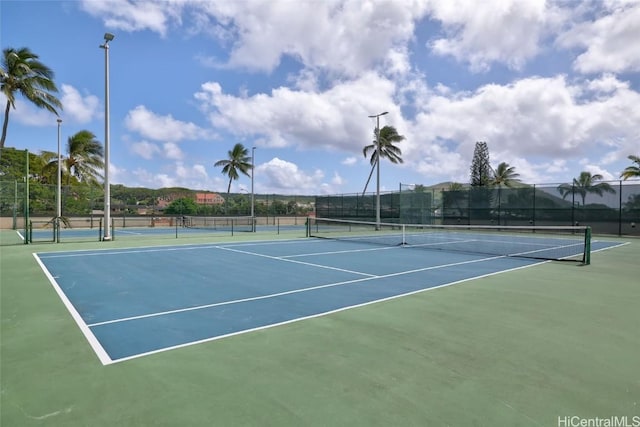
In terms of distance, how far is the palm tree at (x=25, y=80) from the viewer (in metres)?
17.9

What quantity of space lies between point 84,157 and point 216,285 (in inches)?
1199

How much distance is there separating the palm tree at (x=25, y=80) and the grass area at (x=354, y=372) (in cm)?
1755

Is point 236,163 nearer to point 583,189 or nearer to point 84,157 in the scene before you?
point 84,157

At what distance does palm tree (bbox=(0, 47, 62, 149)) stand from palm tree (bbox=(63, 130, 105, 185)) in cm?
1275

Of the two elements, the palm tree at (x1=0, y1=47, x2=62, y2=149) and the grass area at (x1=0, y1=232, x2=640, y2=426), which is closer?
the grass area at (x1=0, y1=232, x2=640, y2=426)

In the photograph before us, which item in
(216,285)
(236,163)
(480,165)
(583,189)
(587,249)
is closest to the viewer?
(216,285)

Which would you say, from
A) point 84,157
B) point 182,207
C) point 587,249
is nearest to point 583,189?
point 587,249

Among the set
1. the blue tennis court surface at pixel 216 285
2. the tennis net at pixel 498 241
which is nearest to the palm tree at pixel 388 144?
the tennis net at pixel 498 241

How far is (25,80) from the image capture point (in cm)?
1838

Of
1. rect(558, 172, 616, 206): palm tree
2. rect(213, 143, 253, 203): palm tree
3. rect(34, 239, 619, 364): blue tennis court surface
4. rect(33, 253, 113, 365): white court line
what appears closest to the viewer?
rect(33, 253, 113, 365): white court line

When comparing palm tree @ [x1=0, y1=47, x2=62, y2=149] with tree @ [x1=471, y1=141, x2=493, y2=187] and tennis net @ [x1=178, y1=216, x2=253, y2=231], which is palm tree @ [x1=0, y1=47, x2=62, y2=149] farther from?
tree @ [x1=471, y1=141, x2=493, y2=187]

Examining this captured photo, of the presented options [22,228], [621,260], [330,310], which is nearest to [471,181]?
[621,260]

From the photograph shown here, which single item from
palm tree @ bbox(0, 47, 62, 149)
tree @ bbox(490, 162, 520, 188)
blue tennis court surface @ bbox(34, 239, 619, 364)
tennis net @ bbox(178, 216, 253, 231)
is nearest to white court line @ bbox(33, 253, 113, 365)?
blue tennis court surface @ bbox(34, 239, 619, 364)

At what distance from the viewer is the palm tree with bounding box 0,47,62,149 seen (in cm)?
1786
